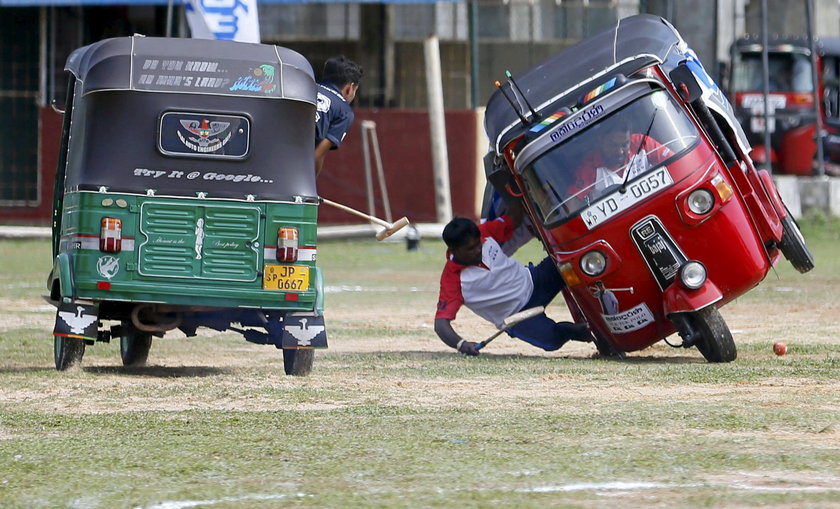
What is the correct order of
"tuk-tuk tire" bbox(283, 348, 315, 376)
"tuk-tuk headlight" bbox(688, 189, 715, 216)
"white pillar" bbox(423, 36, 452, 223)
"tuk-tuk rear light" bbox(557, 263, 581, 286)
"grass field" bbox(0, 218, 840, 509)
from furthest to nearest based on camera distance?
1. "white pillar" bbox(423, 36, 452, 223)
2. "tuk-tuk rear light" bbox(557, 263, 581, 286)
3. "tuk-tuk headlight" bbox(688, 189, 715, 216)
4. "tuk-tuk tire" bbox(283, 348, 315, 376)
5. "grass field" bbox(0, 218, 840, 509)

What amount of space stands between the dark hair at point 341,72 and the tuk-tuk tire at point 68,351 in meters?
2.55

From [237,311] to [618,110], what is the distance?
283cm

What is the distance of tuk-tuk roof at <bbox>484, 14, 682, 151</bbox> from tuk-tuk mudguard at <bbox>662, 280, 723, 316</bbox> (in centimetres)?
151

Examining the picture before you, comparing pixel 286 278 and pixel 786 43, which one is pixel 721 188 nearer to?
pixel 286 278

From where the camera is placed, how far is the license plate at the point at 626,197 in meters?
9.98

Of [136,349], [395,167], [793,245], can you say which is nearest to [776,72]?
[395,167]

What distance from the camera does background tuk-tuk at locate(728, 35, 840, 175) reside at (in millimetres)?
31766

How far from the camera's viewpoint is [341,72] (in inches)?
422

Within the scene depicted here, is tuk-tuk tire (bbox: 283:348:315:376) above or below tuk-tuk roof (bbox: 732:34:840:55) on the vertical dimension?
below

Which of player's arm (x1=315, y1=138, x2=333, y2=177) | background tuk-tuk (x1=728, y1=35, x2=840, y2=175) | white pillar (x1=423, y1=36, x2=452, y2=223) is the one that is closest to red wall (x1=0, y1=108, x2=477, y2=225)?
white pillar (x1=423, y1=36, x2=452, y2=223)

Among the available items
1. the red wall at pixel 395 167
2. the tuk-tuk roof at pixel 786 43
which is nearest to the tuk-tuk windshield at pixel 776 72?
the tuk-tuk roof at pixel 786 43

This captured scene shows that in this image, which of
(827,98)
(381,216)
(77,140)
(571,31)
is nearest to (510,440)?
(77,140)

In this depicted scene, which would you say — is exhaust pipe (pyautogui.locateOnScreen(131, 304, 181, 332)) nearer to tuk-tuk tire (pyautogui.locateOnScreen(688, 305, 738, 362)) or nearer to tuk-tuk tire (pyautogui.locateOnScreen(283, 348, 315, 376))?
tuk-tuk tire (pyautogui.locateOnScreen(283, 348, 315, 376))

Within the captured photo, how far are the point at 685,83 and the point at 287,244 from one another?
2.88 m
